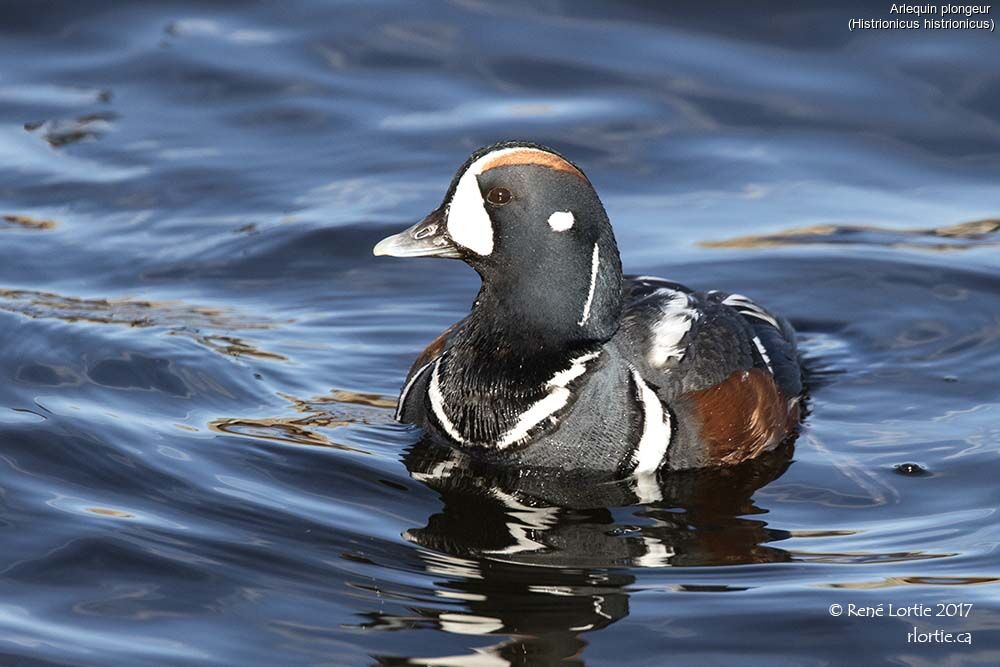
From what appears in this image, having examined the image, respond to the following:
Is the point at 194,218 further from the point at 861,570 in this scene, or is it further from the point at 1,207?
the point at 861,570

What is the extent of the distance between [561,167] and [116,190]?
519 cm

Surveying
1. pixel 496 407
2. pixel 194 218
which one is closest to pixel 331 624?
pixel 496 407

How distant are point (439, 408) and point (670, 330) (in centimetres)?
127

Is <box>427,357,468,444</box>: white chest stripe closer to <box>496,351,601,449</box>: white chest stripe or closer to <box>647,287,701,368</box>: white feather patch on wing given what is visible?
<box>496,351,601,449</box>: white chest stripe

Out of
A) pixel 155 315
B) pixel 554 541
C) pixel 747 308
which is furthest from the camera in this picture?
pixel 155 315

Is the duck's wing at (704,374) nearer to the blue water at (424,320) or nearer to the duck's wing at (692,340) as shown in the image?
the duck's wing at (692,340)

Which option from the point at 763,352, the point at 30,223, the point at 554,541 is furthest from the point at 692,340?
the point at 30,223

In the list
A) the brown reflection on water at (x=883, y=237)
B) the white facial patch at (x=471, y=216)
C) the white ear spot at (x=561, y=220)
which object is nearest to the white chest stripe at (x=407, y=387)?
the white facial patch at (x=471, y=216)

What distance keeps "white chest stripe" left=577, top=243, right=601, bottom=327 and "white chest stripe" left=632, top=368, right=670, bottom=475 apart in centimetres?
40

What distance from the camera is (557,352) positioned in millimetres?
7770

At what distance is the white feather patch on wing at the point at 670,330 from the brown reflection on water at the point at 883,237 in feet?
9.79

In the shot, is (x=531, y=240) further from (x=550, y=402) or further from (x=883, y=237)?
(x=883, y=237)

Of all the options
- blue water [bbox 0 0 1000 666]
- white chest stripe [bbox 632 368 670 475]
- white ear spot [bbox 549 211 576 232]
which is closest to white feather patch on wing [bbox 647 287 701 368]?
white chest stripe [bbox 632 368 670 475]

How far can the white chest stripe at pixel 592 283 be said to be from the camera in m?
7.70
